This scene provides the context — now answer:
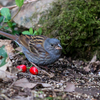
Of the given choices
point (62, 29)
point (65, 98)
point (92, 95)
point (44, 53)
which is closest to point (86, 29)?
point (62, 29)

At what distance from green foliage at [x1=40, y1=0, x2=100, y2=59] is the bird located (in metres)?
0.51

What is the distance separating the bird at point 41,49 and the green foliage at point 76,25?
0.51 meters

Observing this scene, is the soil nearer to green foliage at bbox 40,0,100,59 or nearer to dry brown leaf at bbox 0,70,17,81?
dry brown leaf at bbox 0,70,17,81

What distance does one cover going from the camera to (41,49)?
11.9ft

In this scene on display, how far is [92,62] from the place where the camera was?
12.7 ft

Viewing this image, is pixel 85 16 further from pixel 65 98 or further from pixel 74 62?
pixel 65 98

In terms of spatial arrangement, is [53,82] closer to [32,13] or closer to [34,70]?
[34,70]

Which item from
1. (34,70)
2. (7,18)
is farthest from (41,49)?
(7,18)

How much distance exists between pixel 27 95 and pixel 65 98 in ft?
1.67

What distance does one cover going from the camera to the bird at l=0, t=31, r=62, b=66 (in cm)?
350

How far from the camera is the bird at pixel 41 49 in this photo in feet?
11.5

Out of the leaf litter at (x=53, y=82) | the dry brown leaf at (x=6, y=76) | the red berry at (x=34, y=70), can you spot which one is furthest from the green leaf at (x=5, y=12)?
the dry brown leaf at (x=6, y=76)

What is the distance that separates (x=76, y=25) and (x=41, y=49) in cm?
94

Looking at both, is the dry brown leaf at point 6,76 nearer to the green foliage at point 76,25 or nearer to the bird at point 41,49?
the bird at point 41,49
